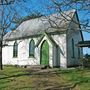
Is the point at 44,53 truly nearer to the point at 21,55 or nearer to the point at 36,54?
the point at 36,54

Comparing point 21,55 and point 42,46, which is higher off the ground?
point 42,46

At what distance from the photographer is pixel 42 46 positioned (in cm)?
3366

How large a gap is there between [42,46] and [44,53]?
96cm

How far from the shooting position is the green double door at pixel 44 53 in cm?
3270

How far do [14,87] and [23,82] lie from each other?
174cm

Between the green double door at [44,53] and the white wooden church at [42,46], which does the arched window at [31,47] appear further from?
the green double door at [44,53]

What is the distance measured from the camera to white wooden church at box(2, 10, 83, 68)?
31594 mm

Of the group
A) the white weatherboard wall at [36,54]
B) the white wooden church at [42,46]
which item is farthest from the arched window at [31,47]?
the white weatherboard wall at [36,54]

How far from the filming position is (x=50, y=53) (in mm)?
31953

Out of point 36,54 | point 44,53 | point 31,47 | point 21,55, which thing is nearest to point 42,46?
point 44,53

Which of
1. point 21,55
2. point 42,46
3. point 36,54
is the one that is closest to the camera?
point 42,46

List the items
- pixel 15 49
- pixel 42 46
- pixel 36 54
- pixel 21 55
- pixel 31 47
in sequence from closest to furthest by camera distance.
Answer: pixel 42 46, pixel 36 54, pixel 31 47, pixel 21 55, pixel 15 49

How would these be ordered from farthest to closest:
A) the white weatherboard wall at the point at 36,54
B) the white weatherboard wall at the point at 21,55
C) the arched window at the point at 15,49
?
the arched window at the point at 15,49, the white weatherboard wall at the point at 21,55, the white weatherboard wall at the point at 36,54

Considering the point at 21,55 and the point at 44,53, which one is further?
the point at 21,55
